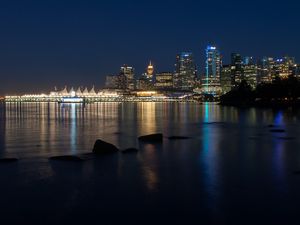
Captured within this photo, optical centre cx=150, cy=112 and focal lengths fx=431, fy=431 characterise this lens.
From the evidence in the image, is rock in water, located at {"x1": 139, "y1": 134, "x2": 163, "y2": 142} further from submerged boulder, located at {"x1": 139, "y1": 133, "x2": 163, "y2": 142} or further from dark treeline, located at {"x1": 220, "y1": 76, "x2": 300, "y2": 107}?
dark treeline, located at {"x1": 220, "y1": 76, "x2": 300, "y2": 107}

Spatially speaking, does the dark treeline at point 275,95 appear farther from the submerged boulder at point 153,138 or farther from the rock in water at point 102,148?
the rock in water at point 102,148

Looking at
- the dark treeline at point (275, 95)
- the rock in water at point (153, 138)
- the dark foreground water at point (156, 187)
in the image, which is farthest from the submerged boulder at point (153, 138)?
the dark treeline at point (275, 95)

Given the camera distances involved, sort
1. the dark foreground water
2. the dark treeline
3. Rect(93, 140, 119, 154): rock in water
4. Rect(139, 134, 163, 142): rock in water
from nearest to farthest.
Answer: the dark foreground water, Rect(93, 140, 119, 154): rock in water, Rect(139, 134, 163, 142): rock in water, the dark treeline

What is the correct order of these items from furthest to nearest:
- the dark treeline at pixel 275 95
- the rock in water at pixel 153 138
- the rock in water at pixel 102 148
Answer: the dark treeline at pixel 275 95
the rock in water at pixel 153 138
the rock in water at pixel 102 148

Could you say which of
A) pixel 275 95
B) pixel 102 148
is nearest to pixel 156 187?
pixel 102 148

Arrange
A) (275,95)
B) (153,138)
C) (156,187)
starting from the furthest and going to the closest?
1. (275,95)
2. (153,138)
3. (156,187)

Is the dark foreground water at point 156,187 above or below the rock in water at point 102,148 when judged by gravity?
below

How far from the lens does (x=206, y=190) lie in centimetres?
1391

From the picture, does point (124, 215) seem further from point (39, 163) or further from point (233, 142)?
point (233, 142)

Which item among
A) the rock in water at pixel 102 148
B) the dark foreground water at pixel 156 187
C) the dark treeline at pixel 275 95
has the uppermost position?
the dark treeline at pixel 275 95

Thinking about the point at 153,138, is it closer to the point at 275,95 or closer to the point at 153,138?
the point at 153,138

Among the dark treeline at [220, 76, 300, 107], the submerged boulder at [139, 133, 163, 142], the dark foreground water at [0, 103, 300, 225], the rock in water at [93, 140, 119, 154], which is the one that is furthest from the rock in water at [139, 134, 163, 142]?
the dark treeline at [220, 76, 300, 107]

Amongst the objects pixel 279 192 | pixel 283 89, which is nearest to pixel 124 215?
pixel 279 192

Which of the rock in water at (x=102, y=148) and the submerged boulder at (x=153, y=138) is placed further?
the submerged boulder at (x=153, y=138)
